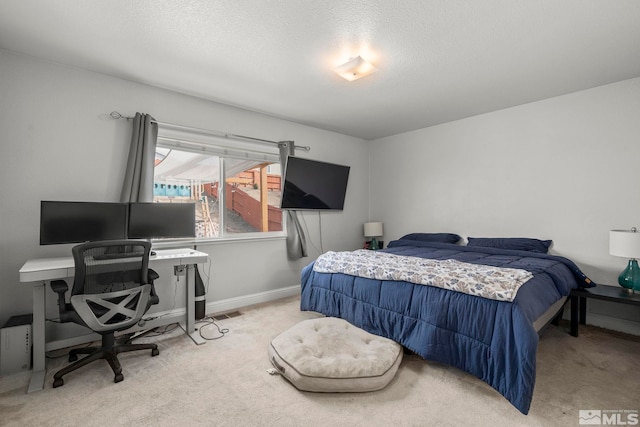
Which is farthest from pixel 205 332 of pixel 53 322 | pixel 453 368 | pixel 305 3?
pixel 305 3

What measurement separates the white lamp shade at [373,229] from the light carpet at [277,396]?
8.83ft

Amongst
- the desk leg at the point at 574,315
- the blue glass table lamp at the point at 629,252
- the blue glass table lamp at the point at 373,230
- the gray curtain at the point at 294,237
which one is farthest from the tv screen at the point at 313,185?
the blue glass table lamp at the point at 629,252

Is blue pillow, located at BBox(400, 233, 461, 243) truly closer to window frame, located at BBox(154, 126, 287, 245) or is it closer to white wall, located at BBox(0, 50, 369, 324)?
window frame, located at BBox(154, 126, 287, 245)

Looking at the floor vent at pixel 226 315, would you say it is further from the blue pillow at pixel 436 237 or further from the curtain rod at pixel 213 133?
the blue pillow at pixel 436 237

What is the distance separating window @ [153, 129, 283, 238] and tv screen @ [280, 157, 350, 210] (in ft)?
0.81

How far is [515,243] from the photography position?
3508 millimetres

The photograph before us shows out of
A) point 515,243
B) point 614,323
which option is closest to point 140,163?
point 515,243

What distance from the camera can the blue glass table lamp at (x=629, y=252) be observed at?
258cm

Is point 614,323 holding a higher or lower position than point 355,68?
lower

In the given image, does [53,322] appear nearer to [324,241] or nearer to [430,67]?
[324,241]

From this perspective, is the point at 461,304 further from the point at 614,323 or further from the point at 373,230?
the point at 373,230

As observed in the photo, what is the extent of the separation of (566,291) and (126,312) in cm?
357

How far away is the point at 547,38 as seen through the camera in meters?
2.25

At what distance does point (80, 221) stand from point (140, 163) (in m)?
0.73
